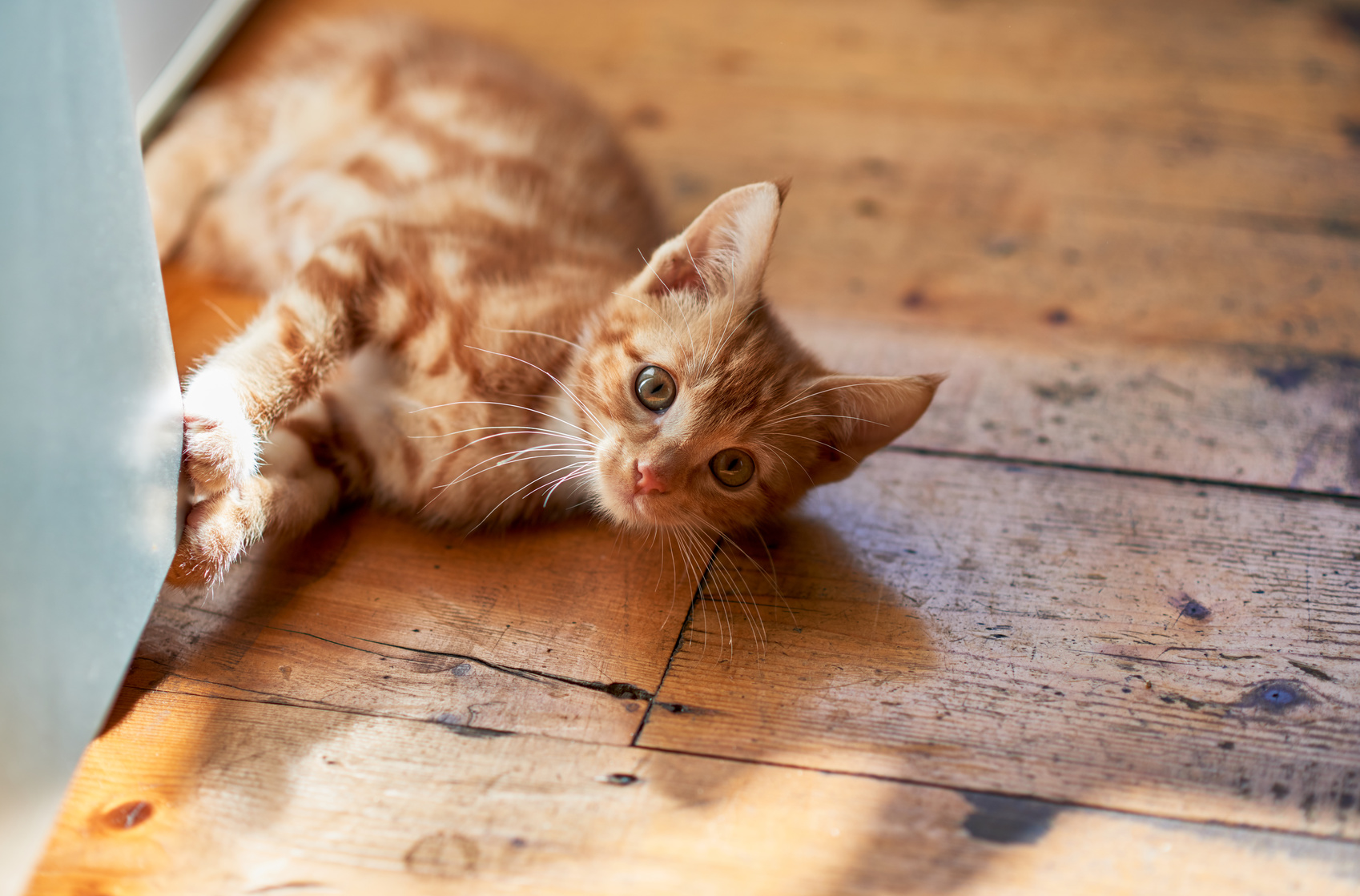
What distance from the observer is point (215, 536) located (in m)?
1.29

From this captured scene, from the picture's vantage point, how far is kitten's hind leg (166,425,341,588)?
127 centimetres

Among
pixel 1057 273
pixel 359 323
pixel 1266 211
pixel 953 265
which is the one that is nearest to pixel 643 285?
pixel 359 323

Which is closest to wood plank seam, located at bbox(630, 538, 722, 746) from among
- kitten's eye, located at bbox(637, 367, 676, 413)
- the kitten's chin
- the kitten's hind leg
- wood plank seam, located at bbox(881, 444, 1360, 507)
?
the kitten's chin

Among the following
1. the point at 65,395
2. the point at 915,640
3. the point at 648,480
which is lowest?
the point at 915,640

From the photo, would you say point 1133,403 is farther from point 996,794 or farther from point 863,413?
point 996,794

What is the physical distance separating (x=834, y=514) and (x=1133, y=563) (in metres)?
0.44

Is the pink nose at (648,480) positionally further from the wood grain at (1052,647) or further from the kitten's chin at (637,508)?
the wood grain at (1052,647)

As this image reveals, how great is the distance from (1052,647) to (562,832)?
2.23ft

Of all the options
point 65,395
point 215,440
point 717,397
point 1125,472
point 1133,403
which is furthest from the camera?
point 1133,403

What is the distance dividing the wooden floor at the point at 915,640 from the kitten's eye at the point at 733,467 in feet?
0.47

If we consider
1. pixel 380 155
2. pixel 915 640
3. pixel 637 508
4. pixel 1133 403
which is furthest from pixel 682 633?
pixel 380 155

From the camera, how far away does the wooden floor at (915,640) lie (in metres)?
1.10

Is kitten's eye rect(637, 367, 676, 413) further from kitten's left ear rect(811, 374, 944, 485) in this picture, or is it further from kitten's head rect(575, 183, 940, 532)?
kitten's left ear rect(811, 374, 944, 485)

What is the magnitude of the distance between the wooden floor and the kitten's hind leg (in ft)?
0.20
